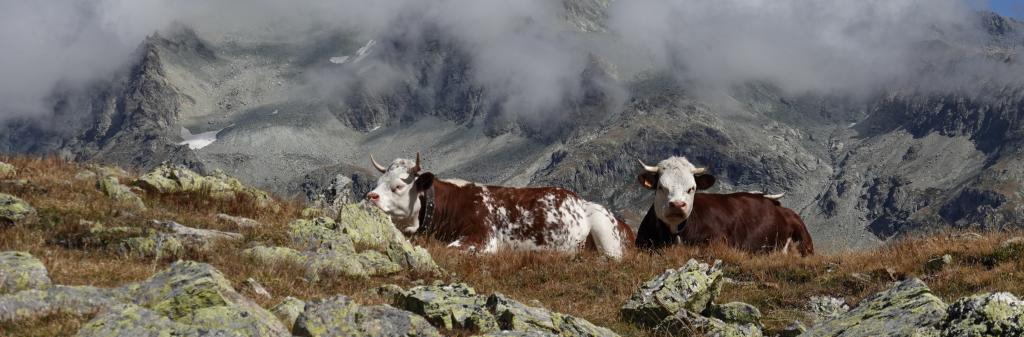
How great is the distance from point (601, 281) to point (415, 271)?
3.16m

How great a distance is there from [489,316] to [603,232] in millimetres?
11430

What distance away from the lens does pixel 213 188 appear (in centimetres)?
1902

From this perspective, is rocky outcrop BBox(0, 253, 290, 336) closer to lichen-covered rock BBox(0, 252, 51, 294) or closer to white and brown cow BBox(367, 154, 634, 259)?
lichen-covered rock BBox(0, 252, 51, 294)

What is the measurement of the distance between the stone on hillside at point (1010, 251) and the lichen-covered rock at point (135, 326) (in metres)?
12.5

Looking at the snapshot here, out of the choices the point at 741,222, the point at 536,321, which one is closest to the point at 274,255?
the point at 536,321

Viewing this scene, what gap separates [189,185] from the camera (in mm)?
18953

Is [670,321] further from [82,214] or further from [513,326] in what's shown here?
[82,214]

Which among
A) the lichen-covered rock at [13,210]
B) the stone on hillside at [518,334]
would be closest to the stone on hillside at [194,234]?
the lichen-covered rock at [13,210]

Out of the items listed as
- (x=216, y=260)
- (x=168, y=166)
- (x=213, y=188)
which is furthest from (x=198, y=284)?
(x=168, y=166)

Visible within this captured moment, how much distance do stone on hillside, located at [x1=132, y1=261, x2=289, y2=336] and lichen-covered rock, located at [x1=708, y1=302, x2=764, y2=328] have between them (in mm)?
6022

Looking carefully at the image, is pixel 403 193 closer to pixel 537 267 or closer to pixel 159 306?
pixel 537 267

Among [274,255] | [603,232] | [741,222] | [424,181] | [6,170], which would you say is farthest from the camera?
[741,222]

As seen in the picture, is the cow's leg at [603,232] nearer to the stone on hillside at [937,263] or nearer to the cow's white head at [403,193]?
the cow's white head at [403,193]

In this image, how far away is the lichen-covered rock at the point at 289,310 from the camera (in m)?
8.77
